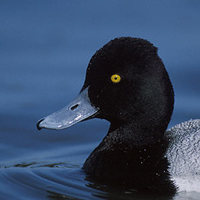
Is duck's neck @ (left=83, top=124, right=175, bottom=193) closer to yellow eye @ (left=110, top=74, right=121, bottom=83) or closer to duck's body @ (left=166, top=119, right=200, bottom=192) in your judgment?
duck's body @ (left=166, top=119, right=200, bottom=192)

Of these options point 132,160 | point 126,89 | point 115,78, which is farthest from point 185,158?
point 115,78

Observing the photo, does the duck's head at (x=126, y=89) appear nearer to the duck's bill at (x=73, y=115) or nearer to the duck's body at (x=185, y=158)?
the duck's bill at (x=73, y=115)

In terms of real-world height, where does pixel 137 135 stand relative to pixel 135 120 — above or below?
below

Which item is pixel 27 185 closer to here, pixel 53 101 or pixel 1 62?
pixel 53 101

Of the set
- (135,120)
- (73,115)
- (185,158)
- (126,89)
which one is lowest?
(185,158)

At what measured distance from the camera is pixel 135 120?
20.9 ft

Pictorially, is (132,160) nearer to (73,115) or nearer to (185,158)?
(185,158)

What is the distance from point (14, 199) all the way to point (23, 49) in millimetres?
3532

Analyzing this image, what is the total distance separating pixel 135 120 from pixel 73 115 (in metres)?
0.57

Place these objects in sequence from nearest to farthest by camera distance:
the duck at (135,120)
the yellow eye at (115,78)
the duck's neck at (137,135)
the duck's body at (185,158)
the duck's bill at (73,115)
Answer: the duck's body at (185,158) < the duck at (135,120) < the yellow eye at (115,78) < the duck's neck at (137,135) < the duck's bill at (73,115)

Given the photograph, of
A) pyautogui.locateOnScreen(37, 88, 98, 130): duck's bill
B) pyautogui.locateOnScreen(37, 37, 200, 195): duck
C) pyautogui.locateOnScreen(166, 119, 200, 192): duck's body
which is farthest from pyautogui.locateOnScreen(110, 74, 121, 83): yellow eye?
pyautogui.locateOnScreen(166, 119, 200, 192): duck's body

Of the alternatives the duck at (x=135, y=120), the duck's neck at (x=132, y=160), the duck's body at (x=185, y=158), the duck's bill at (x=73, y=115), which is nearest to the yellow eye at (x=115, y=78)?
the duck at (x=135, y=120)

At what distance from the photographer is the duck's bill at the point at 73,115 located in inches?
255

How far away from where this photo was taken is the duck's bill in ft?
21.2
